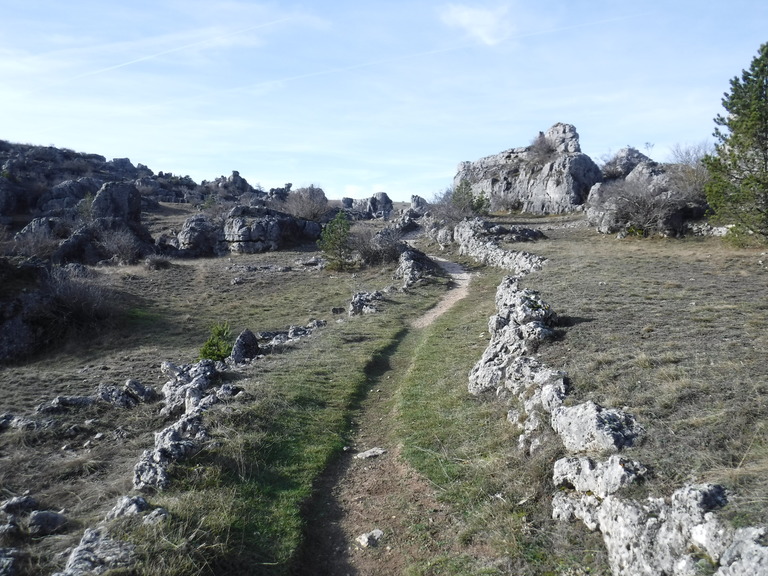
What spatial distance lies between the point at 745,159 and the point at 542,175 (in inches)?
1789

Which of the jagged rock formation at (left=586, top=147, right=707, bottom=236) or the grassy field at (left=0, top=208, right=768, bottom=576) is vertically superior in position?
the jagged rock formation at (left=586, top=147, right=707, bottom=236)

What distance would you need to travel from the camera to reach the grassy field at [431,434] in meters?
5.94

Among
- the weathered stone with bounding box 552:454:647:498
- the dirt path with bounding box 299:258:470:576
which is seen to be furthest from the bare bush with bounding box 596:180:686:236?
the weathered stone with bounding box 552:454:647:498

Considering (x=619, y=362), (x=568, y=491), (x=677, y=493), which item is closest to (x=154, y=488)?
(x=568, y=491)

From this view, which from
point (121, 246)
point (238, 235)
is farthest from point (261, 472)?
point (238, 235)

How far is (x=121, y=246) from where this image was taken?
44406 millimetres

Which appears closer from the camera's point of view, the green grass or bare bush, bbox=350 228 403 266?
the green grass

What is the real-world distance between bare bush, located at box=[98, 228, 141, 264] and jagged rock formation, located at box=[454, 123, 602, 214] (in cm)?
3605

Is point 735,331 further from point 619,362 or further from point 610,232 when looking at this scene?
point 610,232

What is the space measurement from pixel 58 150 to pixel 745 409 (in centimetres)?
11891

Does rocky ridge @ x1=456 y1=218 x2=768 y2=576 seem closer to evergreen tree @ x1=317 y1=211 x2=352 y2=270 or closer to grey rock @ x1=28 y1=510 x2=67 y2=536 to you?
grey rock @ x1=28 y1=510 x2=67 y2=536

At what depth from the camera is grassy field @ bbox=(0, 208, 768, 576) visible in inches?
234

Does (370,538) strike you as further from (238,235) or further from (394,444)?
(238,235)

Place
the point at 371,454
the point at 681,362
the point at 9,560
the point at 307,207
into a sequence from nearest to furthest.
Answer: the point at 9,560 < the point at 681,362 < the point at 371,454 < the point at 307,207
